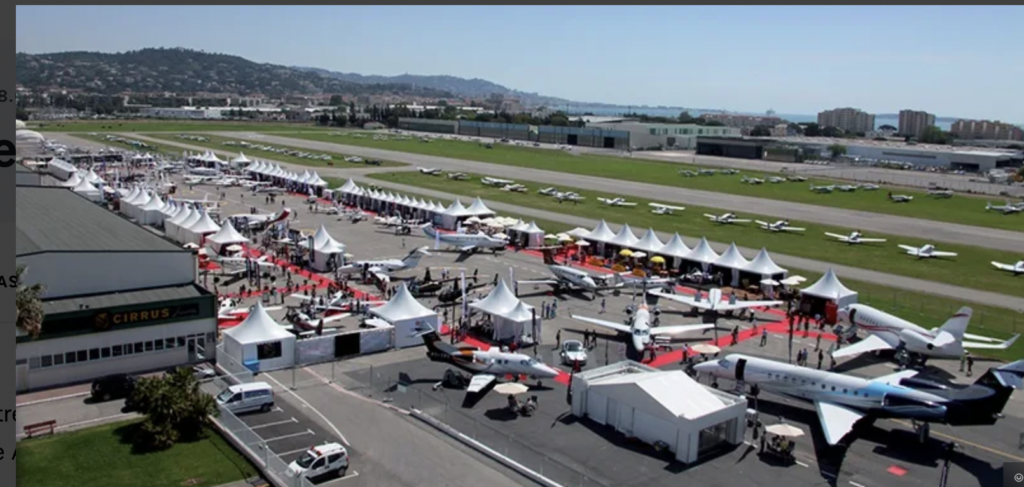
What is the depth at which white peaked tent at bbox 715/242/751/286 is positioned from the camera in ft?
188

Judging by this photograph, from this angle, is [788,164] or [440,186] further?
[788,164]

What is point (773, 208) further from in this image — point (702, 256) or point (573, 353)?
point (573, 353)

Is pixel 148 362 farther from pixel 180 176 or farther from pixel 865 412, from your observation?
pixel 180 176

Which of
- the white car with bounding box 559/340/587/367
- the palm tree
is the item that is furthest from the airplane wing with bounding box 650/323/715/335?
the palm tree

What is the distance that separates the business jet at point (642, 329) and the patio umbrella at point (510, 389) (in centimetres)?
909

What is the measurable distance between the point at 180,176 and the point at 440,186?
125 ft

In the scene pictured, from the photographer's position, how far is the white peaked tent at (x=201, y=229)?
64625 mm

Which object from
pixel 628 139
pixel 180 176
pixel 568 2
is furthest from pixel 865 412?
pixel 628 139

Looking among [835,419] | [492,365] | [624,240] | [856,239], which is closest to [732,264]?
[624,240]

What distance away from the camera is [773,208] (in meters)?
98.0

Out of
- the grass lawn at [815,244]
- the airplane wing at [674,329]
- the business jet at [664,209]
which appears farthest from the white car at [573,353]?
the business jet at [664,209]

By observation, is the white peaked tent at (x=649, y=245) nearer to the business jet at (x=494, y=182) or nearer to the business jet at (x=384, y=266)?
the business jet at (x=384, y=266)

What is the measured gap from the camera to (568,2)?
18219mm

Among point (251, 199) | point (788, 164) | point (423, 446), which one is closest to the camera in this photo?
point (423, 446)
